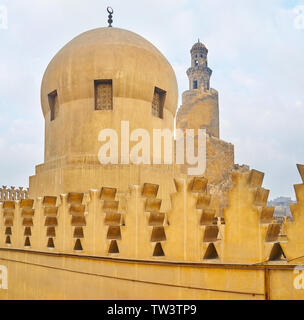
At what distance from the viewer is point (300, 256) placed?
3.88 metres

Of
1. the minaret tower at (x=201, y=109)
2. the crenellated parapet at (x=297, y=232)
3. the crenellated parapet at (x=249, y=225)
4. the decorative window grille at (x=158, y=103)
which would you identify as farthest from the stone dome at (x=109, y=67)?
the minaret tower at (x=201, y=109)

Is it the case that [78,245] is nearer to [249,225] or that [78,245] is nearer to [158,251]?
[158,251]

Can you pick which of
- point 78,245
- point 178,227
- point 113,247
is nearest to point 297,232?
point 178,227

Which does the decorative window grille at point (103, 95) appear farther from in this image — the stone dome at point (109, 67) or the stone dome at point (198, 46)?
the stone dome at point (198, 46)

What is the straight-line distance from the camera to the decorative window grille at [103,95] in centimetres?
855

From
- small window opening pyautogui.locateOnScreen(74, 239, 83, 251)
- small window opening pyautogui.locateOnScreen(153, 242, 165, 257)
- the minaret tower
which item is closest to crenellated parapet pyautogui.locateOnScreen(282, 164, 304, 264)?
small window opening pyautogui.locateOnScreen(153, 242, 165, 257)

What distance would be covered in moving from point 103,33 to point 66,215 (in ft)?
14.8

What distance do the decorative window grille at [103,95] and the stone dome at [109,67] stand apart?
0.18 meters

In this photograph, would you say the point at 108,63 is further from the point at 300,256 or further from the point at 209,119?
the point at 209,119

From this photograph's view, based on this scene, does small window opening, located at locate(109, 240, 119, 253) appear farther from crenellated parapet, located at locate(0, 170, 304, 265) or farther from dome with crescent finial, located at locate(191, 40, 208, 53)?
dome with crescent finial, located at locate(191, 40, 208, 53)

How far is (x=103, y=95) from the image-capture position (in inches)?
338

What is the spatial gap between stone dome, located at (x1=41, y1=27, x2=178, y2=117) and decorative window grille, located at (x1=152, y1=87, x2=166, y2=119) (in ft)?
0.31

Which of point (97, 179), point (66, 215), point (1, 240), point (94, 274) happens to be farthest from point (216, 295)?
point (1, 240)

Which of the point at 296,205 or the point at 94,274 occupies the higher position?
the point at 296,205
